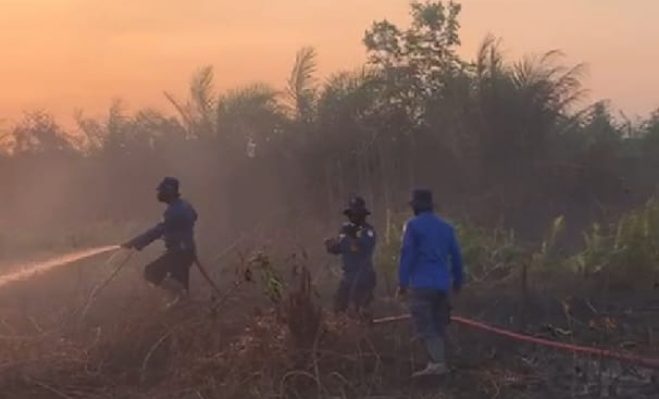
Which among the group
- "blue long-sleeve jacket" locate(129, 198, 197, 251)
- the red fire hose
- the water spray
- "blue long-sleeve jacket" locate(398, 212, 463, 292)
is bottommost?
the red fire hose

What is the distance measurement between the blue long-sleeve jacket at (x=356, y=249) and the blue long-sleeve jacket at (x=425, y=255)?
5.60 feet

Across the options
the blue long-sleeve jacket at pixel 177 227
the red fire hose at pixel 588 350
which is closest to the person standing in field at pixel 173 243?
the blue long-sleeve jacket at pixel 177 227

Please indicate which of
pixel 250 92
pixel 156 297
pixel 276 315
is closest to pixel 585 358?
pixel 276 315

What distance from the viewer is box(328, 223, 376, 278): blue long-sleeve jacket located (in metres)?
11.8

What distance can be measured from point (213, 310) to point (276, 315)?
2.34 feet

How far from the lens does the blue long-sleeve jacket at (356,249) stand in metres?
11.8

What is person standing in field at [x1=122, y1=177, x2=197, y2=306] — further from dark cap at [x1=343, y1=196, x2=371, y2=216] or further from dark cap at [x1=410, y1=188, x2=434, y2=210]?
dark cap at [x1=410, y1=188, x2=434, y2=210]

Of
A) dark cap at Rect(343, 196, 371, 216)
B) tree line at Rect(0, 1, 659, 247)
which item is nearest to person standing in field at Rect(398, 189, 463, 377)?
dark cap at Rect(343, 196, 371, 216)

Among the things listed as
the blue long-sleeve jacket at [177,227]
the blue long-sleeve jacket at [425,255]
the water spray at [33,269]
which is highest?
the blue long-sleeve jacket at [177,227]

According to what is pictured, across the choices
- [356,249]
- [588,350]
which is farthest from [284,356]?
[588,350]

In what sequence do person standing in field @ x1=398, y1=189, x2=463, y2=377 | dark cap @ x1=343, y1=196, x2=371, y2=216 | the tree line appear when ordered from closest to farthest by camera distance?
person standing in field @ x1=398, y1=189, x2=463, y2=377 < dark cap @ x1=343, y1=196, x2=371, y2=216 < the tree line

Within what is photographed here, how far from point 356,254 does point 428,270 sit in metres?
1.88

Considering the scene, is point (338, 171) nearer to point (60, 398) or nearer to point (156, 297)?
point (156, 297)

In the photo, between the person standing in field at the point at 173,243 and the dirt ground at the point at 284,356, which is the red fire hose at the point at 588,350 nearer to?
the dirt ground at the point at 284,356
